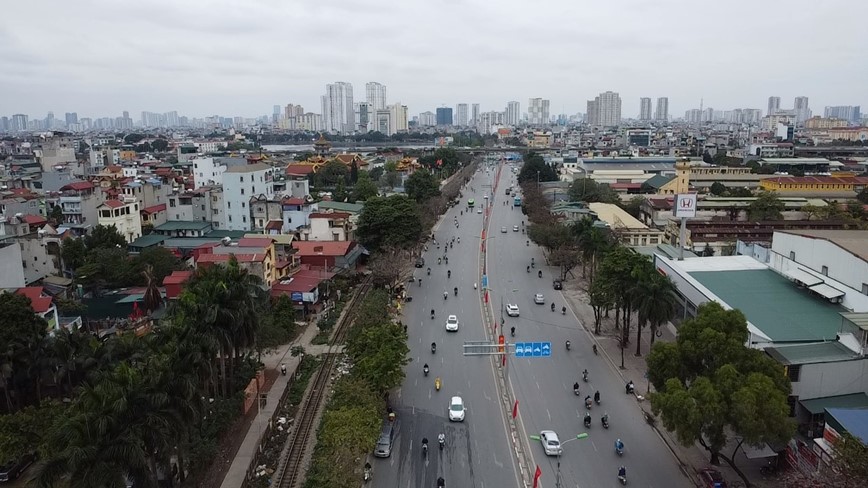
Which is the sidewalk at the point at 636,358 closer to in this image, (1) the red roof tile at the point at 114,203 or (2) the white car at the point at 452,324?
(2) the white car at the point at 452,324

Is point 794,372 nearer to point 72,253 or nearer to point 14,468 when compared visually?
point 14,468

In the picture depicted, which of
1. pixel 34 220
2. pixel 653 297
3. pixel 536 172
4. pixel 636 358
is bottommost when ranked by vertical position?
pixel 636 358

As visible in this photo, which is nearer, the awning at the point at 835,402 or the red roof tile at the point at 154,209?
the awning at the point at 835,402

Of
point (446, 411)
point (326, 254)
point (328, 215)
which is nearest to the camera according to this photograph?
point (446, 411)

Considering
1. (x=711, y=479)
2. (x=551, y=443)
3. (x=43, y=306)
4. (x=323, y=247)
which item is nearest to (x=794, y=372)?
(x=711, y=479)

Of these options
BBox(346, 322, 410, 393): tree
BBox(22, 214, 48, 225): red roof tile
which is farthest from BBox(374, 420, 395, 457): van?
BBox(22, 214, 48, 225): red roof tile

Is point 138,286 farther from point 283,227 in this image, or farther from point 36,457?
point 36,457

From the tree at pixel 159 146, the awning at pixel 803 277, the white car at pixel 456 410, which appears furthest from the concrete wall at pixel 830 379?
the tree at pixel 159 146
